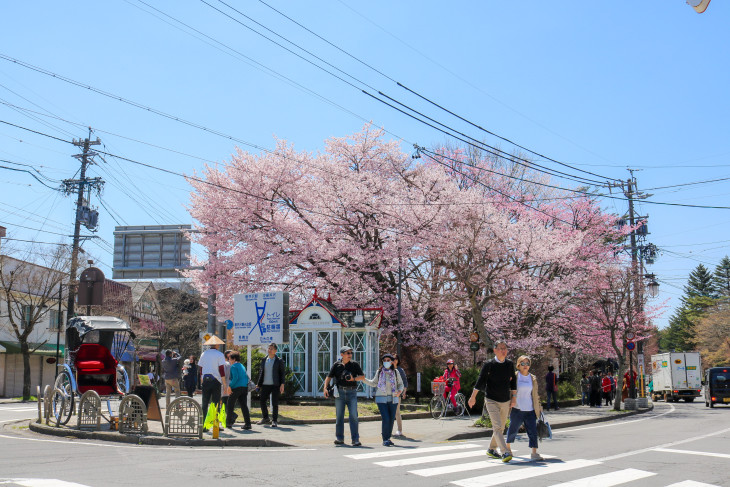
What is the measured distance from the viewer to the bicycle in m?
18.6

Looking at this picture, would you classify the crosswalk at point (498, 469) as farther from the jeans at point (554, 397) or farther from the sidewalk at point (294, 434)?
the jeans at point (554, 397)

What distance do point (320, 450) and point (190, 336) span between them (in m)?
40.2

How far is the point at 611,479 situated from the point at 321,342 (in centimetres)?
1545

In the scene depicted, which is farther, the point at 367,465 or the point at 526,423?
the point at 526,423

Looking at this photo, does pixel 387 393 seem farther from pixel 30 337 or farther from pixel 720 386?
pixel 30 337

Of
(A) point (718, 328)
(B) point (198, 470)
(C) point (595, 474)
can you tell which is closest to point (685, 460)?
(C) point (595, 474)

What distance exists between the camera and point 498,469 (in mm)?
8977

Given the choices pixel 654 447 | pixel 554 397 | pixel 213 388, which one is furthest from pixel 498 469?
pixel 554 397

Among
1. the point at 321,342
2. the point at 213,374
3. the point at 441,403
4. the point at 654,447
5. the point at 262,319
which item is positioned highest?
the point at 262,319

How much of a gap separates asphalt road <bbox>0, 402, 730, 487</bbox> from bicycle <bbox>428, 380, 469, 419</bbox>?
5628mm

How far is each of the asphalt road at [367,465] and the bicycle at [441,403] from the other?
18.5ft

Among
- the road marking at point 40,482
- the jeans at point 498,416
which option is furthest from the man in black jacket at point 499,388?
the road marking at point 40,482

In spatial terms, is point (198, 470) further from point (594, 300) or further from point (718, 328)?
point (718, 328)

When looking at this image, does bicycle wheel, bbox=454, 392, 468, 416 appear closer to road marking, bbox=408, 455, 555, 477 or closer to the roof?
the roof
